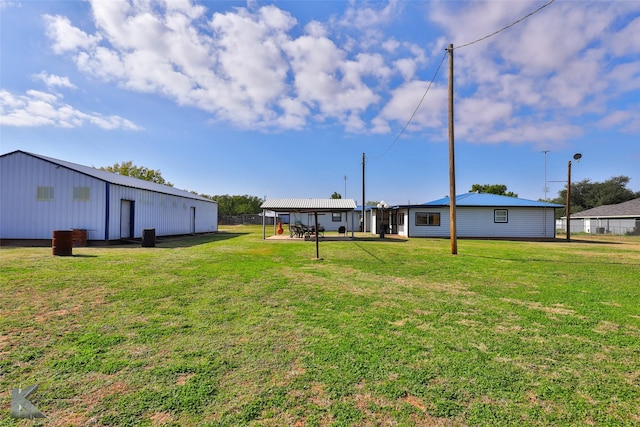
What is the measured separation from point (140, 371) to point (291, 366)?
1.36m

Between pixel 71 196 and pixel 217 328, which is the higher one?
pixel 71 196

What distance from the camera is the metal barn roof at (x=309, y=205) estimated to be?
19.2 meters

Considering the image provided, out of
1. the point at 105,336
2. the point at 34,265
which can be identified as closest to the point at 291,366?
the point at 105,336

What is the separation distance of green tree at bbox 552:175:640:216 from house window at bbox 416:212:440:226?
4156cm

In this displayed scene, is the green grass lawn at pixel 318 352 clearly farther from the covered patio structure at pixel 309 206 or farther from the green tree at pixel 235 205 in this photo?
the green tree at pixel 235 205

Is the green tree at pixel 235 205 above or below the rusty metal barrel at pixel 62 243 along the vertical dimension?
above

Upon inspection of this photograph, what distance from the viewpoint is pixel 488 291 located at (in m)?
6.11

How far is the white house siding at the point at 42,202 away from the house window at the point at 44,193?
0.14m

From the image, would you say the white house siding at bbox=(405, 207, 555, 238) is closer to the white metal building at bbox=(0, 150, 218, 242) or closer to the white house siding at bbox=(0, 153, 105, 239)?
the white metal building at bbox=(0, 150, 218, 242)

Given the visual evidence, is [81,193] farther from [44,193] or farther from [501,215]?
[501,215]

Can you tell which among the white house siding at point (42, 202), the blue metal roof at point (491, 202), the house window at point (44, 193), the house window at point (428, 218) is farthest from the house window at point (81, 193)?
the blue metal roof at point (491, 202)

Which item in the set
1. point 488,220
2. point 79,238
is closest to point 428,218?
point 488,220

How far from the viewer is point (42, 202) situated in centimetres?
1480

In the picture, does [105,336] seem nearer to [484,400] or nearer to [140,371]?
[140,371]
